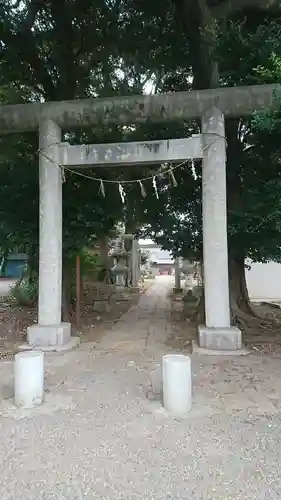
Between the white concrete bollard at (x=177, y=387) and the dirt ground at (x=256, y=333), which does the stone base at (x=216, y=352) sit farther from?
the white concrete bollard at (x=177, y=387)

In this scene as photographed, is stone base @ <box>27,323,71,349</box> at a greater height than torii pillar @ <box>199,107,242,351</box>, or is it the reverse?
torii pillar @ <box>199,107,242,351</box>

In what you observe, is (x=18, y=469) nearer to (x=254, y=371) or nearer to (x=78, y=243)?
(x=254, y=371)

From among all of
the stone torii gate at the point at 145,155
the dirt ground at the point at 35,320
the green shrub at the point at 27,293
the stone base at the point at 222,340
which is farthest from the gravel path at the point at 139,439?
the green shrub at the point at 27,293

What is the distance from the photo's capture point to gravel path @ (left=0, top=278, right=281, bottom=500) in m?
2.57

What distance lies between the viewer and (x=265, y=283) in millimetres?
14352

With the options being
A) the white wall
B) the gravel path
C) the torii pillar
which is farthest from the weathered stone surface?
the white wall

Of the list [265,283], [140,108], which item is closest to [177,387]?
[140,108]

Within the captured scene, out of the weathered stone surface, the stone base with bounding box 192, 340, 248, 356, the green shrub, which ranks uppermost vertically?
the weathered stone surface

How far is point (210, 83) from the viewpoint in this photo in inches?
331

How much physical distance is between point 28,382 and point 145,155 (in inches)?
166

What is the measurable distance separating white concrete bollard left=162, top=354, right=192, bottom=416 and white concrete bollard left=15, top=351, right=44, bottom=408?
1321 mm

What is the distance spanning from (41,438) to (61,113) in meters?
5.37

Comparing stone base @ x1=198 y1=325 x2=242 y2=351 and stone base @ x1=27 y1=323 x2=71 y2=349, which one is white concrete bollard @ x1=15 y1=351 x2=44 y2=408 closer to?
stone base @ x1=27 y1=323 x2=71 y2=349

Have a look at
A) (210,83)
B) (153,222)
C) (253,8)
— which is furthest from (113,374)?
(253,8)
